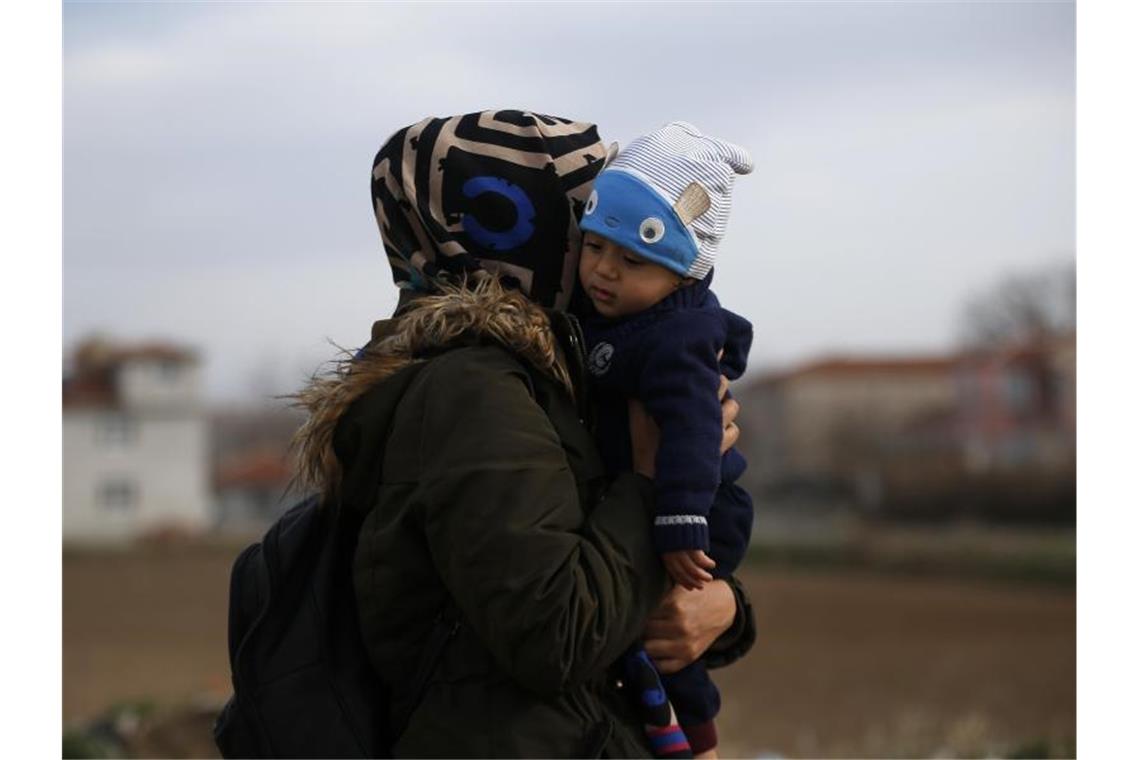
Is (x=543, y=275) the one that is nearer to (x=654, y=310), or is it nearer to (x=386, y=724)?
(x=654, y=310)

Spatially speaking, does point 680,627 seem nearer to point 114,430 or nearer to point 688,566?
point 688,566

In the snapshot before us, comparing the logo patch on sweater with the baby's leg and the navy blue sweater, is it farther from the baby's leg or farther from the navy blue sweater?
the baby's leg

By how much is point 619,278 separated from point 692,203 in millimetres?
123

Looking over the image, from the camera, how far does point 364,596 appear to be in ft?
5.01

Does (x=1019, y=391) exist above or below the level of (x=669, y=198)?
below

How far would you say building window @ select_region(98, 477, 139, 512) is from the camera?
23.4 meters

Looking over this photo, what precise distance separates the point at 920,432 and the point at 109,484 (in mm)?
14237

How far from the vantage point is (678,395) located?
5.13ft

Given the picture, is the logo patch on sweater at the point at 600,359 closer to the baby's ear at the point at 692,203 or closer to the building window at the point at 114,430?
the baby's ear at the point at 692,203

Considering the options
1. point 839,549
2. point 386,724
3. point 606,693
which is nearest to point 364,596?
point 386,724

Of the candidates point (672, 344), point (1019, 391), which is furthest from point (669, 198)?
point (1019, 391)

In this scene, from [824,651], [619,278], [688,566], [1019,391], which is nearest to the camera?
[688,566]

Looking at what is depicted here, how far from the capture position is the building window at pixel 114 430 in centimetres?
2258

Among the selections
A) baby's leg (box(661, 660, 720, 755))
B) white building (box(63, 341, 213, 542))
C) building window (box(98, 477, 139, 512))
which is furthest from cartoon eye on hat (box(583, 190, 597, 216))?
building window (box(98, 477, 139, 512))
